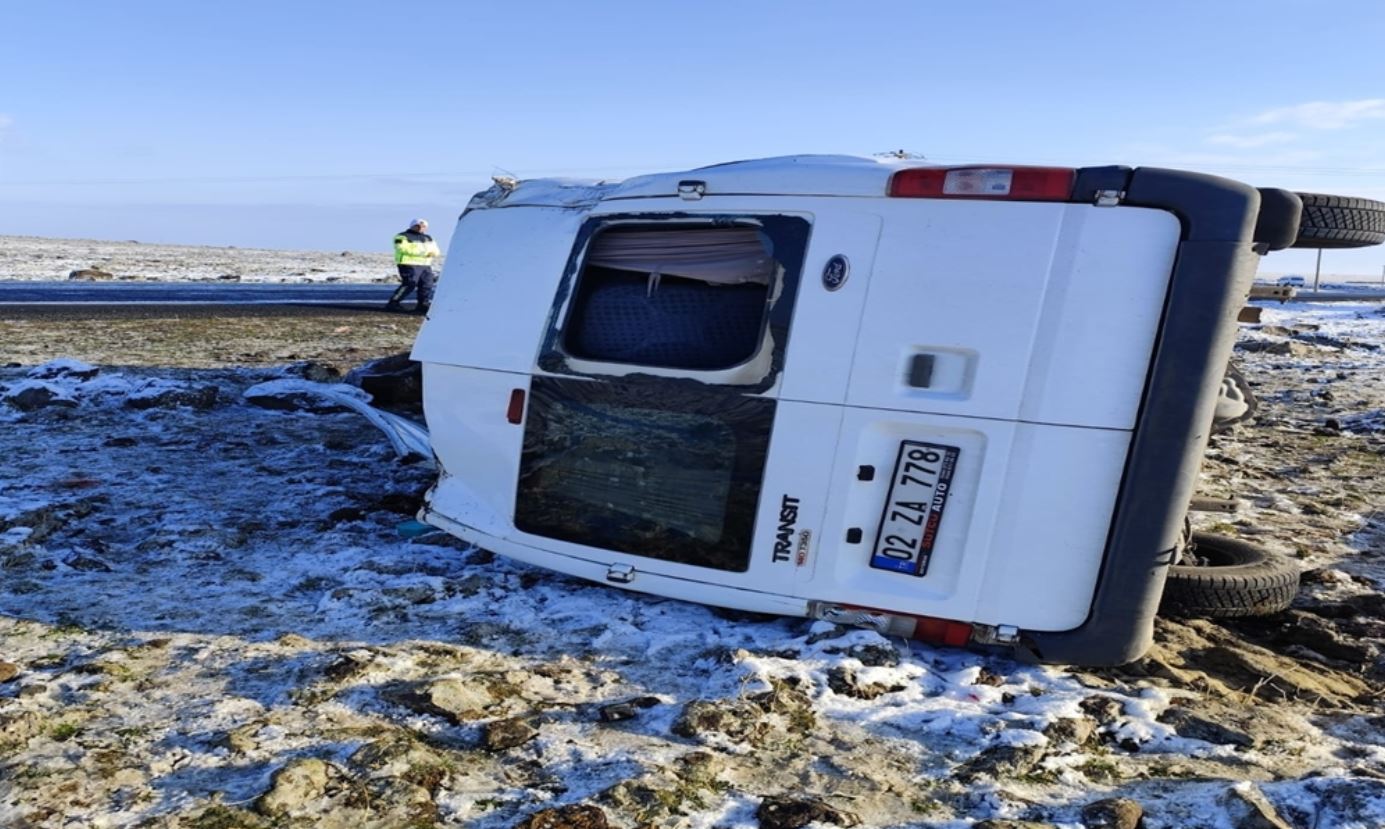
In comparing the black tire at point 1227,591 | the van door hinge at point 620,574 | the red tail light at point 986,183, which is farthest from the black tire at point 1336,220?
the van door hinge at point 620,574

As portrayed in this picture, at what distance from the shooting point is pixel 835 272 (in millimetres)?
3604

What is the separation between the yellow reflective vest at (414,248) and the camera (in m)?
15.0

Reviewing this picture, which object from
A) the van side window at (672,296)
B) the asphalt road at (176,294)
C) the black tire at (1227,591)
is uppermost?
the van side window at (672,296)

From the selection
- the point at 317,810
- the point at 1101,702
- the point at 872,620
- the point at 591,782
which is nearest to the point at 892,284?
the point at 872,620

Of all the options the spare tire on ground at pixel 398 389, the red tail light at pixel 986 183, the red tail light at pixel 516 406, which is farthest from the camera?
the spare tire on ground at pixel 398 389

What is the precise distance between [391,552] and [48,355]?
7.13m

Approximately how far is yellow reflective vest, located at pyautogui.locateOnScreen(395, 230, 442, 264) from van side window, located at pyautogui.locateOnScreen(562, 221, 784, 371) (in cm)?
1166

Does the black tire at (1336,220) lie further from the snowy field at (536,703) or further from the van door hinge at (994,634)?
the van door hinge at (994,634)

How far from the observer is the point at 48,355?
9.78 meters

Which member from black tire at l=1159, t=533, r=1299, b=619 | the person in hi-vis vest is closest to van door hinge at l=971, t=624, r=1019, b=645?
black tire at l=1159, t=533, r=1299, b=619

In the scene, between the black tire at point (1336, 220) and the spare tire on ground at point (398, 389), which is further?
the spare tire on ground at point (398, 389)

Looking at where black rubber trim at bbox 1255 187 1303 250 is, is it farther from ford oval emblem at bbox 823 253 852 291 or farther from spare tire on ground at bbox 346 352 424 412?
spare tire on ground at bbox 346 352 424 412

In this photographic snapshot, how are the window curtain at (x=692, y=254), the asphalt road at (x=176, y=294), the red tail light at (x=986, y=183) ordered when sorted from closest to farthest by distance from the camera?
the red tail light at (x=986, y=183)
the window curtain at (x=692, y=254)
the asphalt road at (x=176, y=294)

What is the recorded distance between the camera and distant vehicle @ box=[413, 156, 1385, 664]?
3.30 m
